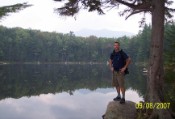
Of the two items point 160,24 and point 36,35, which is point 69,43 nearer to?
point 36,35

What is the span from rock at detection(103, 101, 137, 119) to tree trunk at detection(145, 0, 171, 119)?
45.1 inches

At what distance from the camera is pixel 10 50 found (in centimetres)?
12169

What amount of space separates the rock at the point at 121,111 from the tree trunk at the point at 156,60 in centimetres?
115

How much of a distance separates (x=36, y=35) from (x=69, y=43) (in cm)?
1584

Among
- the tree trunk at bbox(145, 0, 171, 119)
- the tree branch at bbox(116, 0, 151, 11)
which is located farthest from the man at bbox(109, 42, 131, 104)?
the tree branch at bbox(116, 0, 151, 11)

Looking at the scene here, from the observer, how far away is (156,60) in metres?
10.5

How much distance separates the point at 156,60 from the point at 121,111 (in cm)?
247

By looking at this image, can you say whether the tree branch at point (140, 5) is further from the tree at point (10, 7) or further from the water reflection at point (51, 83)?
the water reflection at point (51, 83)

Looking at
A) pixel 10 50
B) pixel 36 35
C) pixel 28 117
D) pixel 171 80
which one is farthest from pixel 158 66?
pixel 36 35

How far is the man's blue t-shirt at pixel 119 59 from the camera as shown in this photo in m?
11.3

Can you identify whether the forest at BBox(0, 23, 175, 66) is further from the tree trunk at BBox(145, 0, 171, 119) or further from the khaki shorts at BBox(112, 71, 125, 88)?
the tree trunk at BBox(145, 0, 171, 119)
